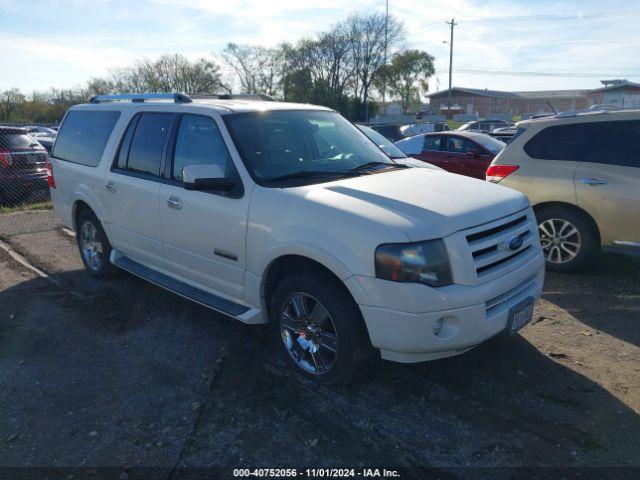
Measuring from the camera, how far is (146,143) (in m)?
4.64

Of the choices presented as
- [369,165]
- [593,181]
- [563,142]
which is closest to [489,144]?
[563,142]

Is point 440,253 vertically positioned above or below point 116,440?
above

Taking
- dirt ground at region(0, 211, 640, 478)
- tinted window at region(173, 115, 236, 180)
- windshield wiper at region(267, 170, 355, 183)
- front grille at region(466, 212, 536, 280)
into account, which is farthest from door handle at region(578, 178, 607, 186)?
tinted window at region(173, 115, 236, 180)

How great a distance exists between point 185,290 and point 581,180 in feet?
14.2

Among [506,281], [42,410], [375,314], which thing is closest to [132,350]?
[42,410]

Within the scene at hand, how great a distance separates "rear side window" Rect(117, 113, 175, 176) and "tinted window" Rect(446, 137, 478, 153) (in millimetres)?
8144

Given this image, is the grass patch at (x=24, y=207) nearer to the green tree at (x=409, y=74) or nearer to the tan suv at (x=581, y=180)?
the tan suv at (x=581, y=180)

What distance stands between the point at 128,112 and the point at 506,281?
3.92 m

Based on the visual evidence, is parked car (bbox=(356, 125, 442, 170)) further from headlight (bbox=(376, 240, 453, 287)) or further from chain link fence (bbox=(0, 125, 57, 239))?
chain link fence (bbox=(0, 125, 57, 239))

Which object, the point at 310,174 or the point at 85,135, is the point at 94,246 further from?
the point at 310,174

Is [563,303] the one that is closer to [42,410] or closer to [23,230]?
[42,410]

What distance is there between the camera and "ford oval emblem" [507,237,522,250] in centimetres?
328

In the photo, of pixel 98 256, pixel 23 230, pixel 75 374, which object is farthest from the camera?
pixel 23 230

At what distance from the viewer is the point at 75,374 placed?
373 centimetres
